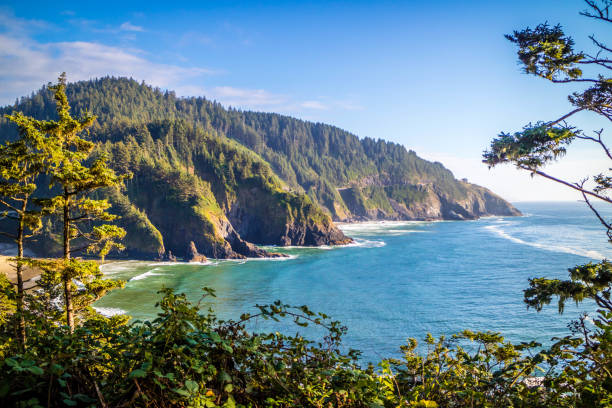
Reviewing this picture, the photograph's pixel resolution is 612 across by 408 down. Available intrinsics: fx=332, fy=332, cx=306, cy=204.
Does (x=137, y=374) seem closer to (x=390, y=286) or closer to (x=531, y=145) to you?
(x=531, y=145)

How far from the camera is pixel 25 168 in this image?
35.7 feet

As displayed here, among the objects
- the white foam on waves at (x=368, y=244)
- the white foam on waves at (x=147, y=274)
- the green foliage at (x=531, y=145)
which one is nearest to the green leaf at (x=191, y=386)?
the green foliage at (x=531, y=145)

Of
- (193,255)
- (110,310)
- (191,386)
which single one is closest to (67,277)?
(191,386)

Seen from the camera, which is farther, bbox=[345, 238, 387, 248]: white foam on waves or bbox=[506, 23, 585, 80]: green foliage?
bbox=[345, 238, 387, 248]: white foam on waves

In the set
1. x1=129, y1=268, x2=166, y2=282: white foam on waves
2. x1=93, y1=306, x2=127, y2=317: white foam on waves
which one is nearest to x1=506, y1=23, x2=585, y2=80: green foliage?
x1=93, y1=306, x2=127, y2=317: white foam on waves

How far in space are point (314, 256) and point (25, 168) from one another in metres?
66.9

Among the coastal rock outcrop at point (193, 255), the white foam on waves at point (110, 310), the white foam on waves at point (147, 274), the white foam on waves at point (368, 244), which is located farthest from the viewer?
the white foam on waves at point (368, 244)

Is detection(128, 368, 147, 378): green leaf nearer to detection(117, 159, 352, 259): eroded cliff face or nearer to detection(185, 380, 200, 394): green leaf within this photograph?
detection(185, 380, 200, 394): green leaf

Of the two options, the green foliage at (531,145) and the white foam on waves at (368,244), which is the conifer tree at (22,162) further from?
the white foam on waves at (368,244)

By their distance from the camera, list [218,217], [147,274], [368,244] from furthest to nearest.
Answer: [368,244] → [218,217] → [147,274]

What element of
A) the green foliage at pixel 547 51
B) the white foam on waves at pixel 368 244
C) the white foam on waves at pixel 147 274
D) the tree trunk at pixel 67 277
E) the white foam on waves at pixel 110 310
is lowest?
the white foam on waves at pixel 147 274

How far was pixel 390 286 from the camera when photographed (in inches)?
1865

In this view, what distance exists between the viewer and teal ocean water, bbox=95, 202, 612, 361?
101 ft

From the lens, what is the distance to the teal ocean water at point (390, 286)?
101ft
